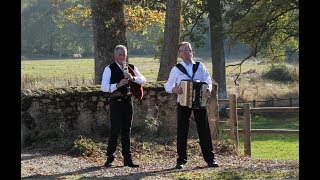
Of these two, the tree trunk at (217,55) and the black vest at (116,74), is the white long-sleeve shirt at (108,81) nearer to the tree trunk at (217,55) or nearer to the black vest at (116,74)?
the black vest at (116,74)

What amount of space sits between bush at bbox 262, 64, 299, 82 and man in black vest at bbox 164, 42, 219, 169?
35962 mm

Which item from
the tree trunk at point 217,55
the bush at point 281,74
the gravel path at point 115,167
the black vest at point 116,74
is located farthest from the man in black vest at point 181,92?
the bush at point 281,74

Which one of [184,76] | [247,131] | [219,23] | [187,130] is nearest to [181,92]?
[184,76]

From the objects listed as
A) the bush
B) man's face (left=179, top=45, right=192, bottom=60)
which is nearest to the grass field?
the bush

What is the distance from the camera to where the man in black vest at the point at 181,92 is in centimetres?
984

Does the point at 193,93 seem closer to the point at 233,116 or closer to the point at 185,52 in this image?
the point at 185,52

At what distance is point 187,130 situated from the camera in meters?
10.2

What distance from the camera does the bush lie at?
45.6 metres

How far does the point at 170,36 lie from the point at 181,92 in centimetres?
→ 841

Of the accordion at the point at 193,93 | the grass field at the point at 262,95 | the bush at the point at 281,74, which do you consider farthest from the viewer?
the bush at the point at 281,74
